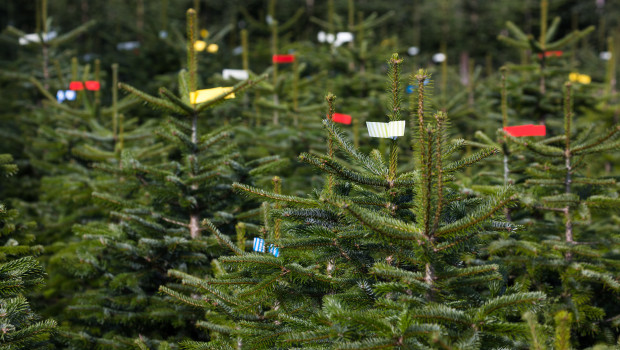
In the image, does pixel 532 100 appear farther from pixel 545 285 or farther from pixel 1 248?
pixel 1 248

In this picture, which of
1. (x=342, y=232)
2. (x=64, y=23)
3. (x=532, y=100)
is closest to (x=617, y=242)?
(x=342, y=232)

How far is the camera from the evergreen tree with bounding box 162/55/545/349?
1896 millimetres

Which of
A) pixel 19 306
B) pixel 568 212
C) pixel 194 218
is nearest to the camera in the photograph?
pixel 19 306

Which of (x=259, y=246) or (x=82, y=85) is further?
(x=82, y=85)

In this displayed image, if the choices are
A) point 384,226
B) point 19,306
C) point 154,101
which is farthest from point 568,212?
point 19,306

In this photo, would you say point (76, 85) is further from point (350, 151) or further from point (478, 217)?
point (478, 217)

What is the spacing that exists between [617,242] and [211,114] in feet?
19.4

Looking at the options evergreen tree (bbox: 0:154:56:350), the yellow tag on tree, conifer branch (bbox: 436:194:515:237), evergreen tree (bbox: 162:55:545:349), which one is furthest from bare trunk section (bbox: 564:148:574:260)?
evergreen tree (bbox: 0:154:56:350)

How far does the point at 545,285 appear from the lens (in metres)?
3.52

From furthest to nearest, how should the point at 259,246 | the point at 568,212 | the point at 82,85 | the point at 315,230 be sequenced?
the point at 82,85 < the point at 568,212 < the point at 259,246 < the point at 315,230

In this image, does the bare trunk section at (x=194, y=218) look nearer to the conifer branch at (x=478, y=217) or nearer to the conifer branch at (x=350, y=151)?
the conifer branch at (x=350, y=151)

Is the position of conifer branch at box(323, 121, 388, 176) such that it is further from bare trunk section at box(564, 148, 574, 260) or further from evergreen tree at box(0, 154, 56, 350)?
bare trunk section at box(564, 148, 574, 260)

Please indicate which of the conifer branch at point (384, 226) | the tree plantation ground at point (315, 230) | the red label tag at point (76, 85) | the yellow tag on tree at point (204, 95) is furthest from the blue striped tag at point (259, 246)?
the red label tag at point (76, 85)

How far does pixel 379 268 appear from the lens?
202 cm
